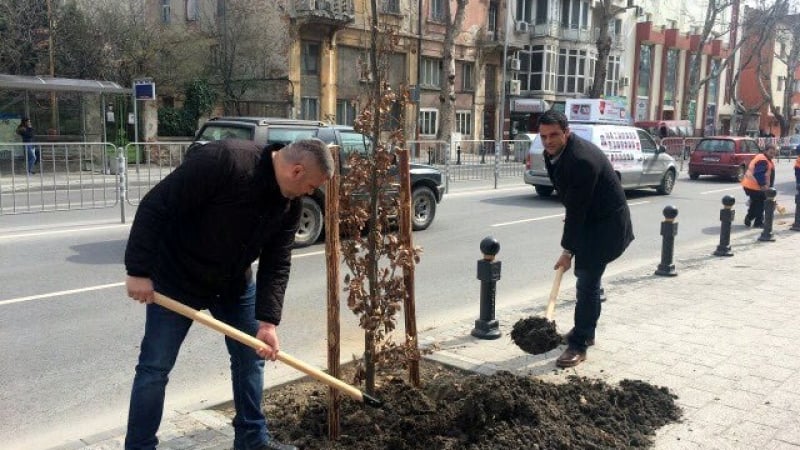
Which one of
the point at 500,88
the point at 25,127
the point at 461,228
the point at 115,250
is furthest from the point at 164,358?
the point at 500,88

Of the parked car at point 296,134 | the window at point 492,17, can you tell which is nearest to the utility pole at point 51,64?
the parked car at point 296,134

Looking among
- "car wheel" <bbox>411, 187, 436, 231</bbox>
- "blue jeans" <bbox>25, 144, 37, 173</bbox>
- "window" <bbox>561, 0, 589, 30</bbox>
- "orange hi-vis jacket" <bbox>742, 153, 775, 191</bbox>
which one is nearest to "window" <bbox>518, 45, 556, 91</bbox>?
"window" <bbox>561, 0, 589, 30</bbox>

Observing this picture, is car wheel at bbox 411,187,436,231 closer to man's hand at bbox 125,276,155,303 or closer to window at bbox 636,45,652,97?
man's hand at bbox 125,276,155,303

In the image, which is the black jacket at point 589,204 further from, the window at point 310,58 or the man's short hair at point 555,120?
the window at point 310,58

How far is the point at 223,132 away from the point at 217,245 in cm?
700

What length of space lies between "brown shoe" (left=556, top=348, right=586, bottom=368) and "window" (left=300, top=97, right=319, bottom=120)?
86.0 ft

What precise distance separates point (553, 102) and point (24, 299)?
3925 cm

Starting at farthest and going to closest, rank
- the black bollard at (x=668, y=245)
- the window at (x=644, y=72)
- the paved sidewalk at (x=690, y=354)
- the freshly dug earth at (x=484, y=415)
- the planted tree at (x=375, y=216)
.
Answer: the window at (x=644, y=72)
the black bollard at (x=668, y=245)
the paved sidewalk at (x=690, y=354)
the planted tree at (x=375, y=216)
the freshly dug earth at (x=484, y=415)

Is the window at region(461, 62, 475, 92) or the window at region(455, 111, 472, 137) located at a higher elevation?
the window at region(461, 62, 475, 92)

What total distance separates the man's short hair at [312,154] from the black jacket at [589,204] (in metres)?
2.30

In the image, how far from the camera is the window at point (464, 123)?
38.2 meters

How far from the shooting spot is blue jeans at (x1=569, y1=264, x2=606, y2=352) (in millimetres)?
4977

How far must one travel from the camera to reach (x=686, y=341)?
215 inches

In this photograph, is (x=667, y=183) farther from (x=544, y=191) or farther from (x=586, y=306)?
(x=586, y=306)
